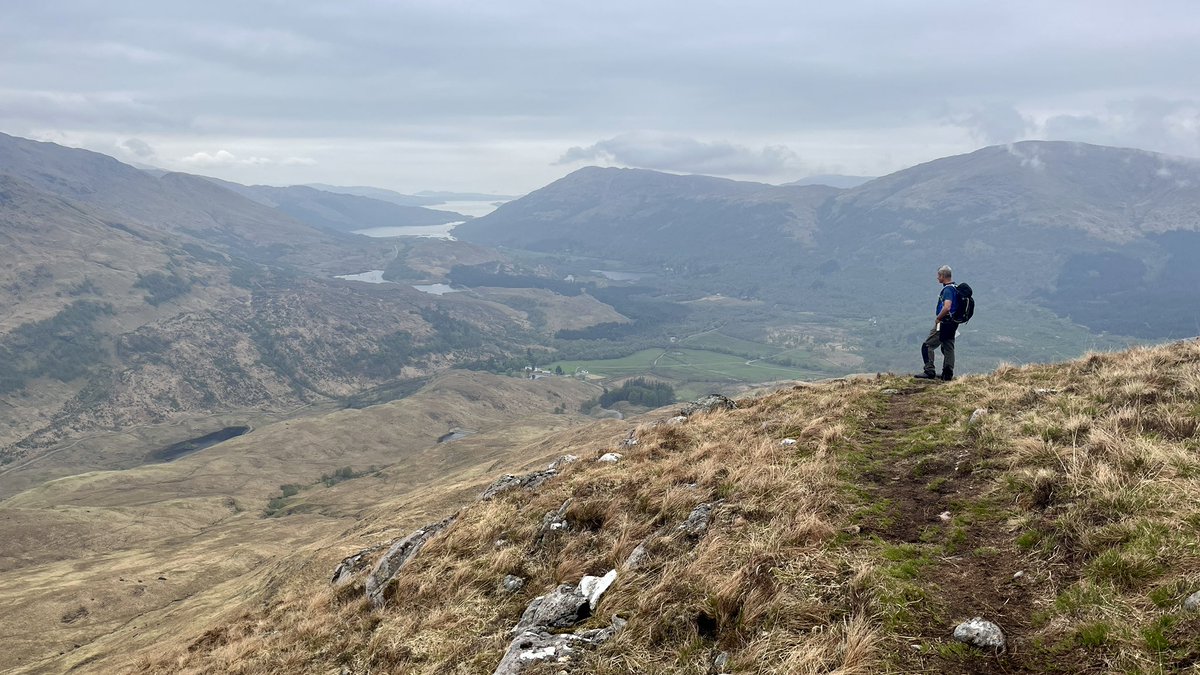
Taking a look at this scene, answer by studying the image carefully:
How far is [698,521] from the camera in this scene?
41.1 feet

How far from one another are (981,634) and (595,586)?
600 cm

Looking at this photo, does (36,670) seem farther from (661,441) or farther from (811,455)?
(811,455)

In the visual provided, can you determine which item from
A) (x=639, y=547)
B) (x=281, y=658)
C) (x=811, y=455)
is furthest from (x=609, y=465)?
(x=281, y=658)

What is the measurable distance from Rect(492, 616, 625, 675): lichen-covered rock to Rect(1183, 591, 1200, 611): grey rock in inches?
267

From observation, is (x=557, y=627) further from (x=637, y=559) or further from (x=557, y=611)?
(x=637, y=559)

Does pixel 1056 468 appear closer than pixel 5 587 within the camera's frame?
Yes

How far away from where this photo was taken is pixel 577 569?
12.4 metres

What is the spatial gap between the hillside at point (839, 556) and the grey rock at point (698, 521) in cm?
4

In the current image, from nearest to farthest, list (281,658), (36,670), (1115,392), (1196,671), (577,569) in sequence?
1. (1196,671)
2. (577,569)
3. (281,658)
4. (1115,392)
5. (36,670)

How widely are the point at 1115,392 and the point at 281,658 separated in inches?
824

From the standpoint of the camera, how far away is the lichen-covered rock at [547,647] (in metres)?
9.04

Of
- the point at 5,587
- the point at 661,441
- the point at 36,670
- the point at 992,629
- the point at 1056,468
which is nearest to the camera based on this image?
the point at 992,629

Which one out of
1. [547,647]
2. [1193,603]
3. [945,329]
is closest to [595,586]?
[547,647]

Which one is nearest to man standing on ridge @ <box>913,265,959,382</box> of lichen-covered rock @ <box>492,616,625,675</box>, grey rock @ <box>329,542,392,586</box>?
lichen-covered rock @ <box>492,616,625,675</box>
